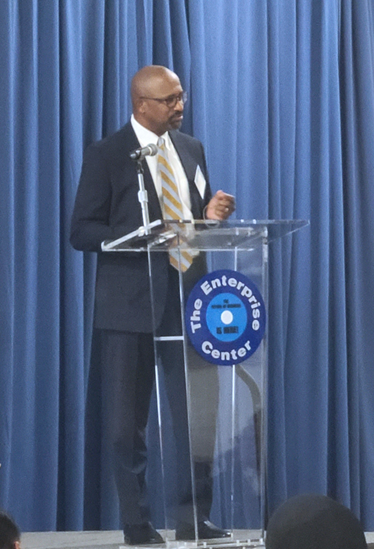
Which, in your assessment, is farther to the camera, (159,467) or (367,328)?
(367,328)

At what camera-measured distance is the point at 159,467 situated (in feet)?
7.96

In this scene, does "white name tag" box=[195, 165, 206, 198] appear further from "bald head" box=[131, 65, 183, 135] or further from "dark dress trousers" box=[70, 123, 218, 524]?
"bald head" box=[131, 65, 183, 135]

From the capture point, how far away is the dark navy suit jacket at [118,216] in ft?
8.40

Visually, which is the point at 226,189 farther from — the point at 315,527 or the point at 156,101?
the point at 315,527

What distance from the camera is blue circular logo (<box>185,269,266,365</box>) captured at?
2.22 meters

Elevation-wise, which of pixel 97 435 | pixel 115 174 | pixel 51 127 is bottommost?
pixel 97 435

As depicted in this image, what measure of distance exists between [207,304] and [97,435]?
1.43 m

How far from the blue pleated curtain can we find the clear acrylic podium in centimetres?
107

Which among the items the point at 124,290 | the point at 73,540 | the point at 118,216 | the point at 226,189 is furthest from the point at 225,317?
the point at 226,189

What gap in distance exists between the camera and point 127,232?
2557mm

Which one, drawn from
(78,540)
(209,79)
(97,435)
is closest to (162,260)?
(78,540)

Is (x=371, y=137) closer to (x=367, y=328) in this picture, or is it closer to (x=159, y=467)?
(x=367, y=328)

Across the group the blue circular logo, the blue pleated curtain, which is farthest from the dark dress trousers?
the blue pleated curtain

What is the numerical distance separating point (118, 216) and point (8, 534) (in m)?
1.62
